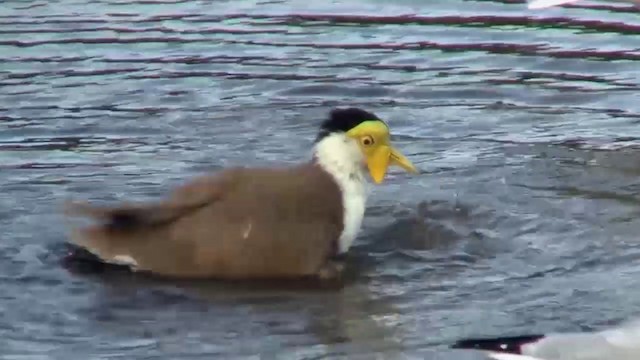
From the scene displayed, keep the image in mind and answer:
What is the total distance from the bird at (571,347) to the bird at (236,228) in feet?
6.35

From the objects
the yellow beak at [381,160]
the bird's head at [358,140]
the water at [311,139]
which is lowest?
the water at [311,139]

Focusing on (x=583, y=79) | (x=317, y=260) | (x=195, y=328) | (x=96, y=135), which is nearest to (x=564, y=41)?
(x=583, y=79)

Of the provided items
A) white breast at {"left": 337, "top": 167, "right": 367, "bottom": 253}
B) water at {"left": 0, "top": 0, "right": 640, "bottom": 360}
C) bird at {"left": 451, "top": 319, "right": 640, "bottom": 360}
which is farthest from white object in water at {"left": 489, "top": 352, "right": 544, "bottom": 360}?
white breast at {"left": 337, "top": 167, "right": 367, "bottom": 253}

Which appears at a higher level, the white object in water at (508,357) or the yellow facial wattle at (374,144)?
the white object in water at (508,357)

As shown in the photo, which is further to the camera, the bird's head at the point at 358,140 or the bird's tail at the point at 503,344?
the bird's head at the point at 358,140

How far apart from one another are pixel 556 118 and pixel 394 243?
232cm

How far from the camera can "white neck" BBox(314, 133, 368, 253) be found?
820 cm

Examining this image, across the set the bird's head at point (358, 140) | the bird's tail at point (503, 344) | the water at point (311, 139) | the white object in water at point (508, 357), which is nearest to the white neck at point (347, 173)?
the bird's head at point (358, 140)

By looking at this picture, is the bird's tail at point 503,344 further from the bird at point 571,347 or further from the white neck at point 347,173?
the white neck at point 347,173

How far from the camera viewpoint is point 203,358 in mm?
6996

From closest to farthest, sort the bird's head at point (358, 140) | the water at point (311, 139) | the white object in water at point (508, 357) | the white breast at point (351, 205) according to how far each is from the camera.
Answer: the white object in water at point (508, 357) → the water at point (311, 139) → the white breast at point (351, 205) → the bird's head at point (358, 140)

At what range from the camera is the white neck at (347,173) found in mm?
8203

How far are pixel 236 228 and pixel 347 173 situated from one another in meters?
0.68

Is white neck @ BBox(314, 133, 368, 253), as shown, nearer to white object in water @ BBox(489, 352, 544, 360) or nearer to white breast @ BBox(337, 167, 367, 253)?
white breast @ BBox(337, 167, 367, 253)
